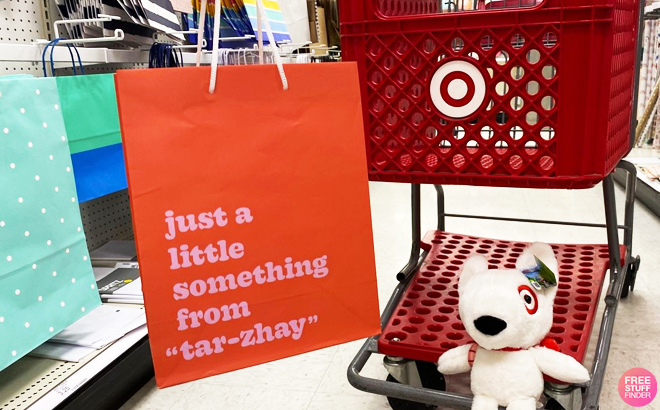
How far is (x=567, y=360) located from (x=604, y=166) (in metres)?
0.42

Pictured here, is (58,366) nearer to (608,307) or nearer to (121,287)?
(121,287)

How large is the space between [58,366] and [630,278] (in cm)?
201

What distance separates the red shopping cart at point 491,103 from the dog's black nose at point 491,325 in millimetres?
153

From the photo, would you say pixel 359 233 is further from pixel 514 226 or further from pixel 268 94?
pixel 514 226

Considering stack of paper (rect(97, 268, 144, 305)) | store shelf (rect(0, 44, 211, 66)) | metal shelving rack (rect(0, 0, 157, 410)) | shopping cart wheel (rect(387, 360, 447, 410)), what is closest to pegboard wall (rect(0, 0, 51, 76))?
metal shelving rack (rect(0, 0, 157, 410))

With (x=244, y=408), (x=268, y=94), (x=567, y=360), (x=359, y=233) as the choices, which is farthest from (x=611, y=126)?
(x=244, y=408)

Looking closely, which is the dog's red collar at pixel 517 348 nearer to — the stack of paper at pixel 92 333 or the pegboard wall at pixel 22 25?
the stack of paper at pixel 92 333

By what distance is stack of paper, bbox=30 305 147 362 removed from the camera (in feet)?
5.36

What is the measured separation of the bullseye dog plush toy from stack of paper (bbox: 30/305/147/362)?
0.98 m

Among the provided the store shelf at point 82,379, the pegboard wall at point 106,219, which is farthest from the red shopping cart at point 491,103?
the pegboard wall at point 106,219

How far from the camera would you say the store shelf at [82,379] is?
1443 mm

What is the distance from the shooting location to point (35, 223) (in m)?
1.32

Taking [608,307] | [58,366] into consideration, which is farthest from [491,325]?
[58,366]

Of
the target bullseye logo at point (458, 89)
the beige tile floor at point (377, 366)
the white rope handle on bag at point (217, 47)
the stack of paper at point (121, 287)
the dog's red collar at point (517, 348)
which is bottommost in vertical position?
the beige tile floor at point (377, 366)
